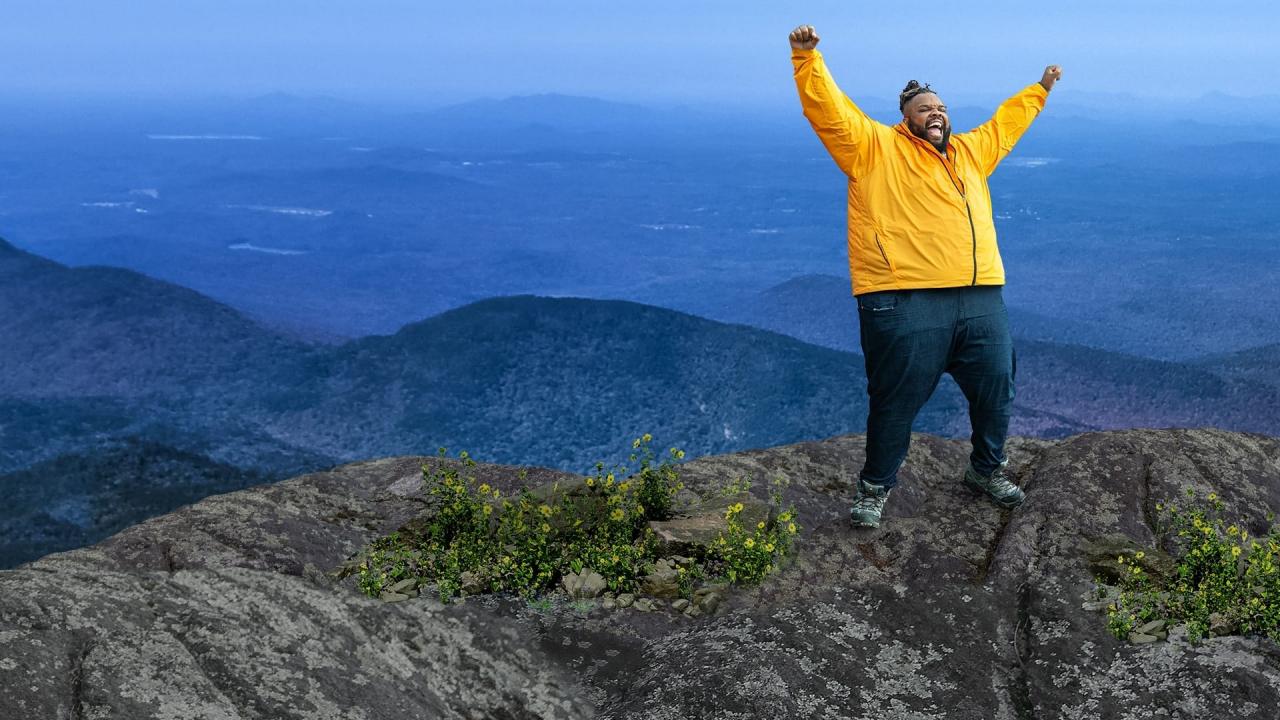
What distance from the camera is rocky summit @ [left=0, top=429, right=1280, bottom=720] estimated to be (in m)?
3.85

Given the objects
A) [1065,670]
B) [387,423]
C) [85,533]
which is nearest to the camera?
[1065,670]

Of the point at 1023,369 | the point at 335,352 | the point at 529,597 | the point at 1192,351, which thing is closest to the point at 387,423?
the point at 335,352

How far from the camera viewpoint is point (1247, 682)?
4.30m

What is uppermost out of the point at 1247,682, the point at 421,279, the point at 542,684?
the point at 1247,682

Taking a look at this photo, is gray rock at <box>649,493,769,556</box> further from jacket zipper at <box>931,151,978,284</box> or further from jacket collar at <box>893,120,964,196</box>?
jacket collar at <box>893,120,964,196</box>

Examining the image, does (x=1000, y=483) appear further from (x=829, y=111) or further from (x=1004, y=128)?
(x=829, y=111)

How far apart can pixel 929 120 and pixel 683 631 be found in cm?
305

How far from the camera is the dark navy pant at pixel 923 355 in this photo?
5691mm

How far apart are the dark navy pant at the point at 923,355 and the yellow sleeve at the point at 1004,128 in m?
0.80

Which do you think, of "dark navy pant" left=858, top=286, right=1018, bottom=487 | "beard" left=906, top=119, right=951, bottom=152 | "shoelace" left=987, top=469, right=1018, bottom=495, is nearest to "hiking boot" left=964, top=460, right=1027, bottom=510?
"shoelace" left=987, top=469, right=1018, bottom=495

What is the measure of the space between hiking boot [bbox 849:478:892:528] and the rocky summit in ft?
0.26

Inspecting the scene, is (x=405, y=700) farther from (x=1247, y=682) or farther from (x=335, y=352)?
(x=335, y=352)

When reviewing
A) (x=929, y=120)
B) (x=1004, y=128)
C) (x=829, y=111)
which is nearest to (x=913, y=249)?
(x=929, y=120)

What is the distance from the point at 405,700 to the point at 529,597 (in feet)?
4.11
